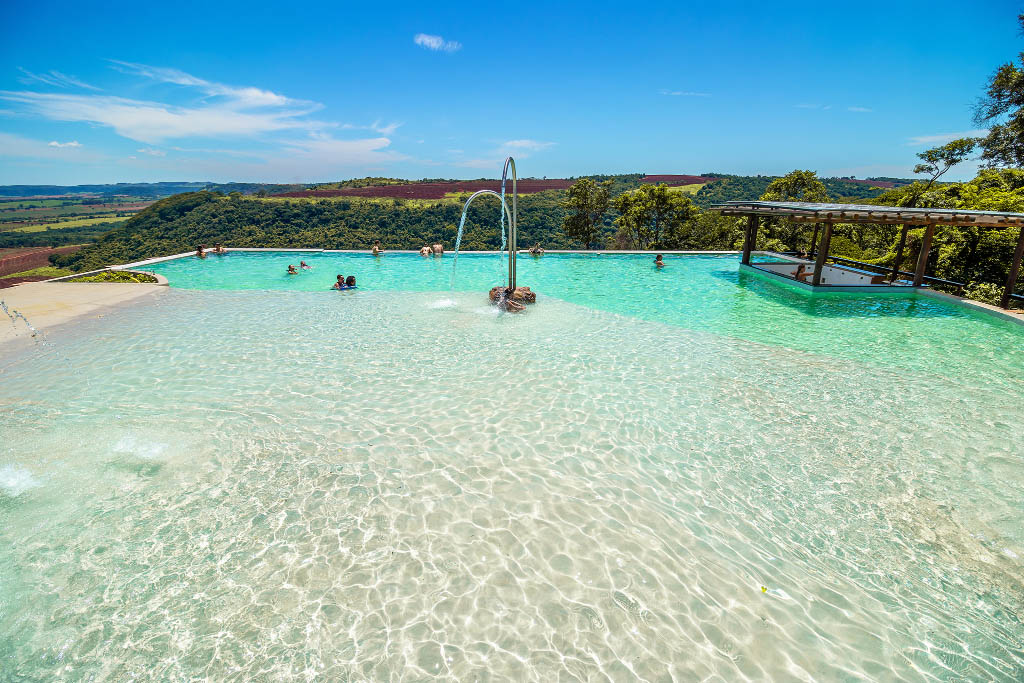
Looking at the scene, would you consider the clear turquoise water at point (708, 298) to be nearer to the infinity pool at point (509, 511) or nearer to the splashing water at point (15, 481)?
the infinity pool at point (509, 511)

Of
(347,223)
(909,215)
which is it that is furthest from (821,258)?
(347,223)

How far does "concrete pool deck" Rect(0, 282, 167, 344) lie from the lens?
35.3ft

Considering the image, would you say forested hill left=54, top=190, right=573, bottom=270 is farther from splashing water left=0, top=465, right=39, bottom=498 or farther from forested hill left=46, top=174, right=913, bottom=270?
splashing water left=0, top=465, right=39, bottom=498

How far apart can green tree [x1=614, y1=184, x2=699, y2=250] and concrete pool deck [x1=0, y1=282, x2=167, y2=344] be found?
24.0 m

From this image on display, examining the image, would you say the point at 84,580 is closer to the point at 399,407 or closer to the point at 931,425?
the point at 399,407

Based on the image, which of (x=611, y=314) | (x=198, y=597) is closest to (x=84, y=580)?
(x=198, y=597)

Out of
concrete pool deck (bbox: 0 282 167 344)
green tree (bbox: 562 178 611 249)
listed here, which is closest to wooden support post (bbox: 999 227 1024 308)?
green tree (bbox: 562 178 611 249)

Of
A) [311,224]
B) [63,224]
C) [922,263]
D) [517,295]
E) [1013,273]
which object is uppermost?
[311,224]

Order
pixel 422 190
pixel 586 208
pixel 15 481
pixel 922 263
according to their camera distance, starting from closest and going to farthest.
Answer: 1. pixel 15 481
2. pixel 922 263
3. pixel 586 208
4. pixel 422 190

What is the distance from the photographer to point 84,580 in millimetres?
3959

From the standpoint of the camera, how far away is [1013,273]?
39.4 feet

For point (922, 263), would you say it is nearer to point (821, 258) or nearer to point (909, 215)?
point (821, 258)

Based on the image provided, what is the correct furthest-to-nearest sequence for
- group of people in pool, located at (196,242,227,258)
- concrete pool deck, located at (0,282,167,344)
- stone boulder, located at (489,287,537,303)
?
group of people in pool, located at (196,242,227,258) → stone boulder, located at (489,287,537,303) → concrete pool deck, located at (0,282,167,344)

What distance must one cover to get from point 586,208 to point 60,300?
25.6 metres
